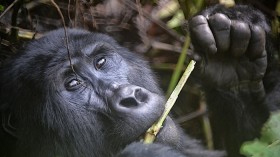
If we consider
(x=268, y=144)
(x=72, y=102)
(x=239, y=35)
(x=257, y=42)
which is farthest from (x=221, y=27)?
(x=72, y=102)

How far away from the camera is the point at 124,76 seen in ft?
9.60

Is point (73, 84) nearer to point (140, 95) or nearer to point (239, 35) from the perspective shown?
point (140, 95)

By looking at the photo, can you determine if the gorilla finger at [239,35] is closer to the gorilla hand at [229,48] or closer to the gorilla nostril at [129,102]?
the gorilla hand at [229,48]

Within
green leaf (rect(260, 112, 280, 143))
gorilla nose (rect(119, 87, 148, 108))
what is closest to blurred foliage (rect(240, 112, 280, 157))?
green leaf (rect(260, 112, 280, 143))

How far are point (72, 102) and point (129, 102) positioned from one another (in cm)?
37

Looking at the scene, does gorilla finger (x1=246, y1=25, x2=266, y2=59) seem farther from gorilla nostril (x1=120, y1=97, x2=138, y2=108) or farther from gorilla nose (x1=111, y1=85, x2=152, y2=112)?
gorilla nostril (x1=120, y1=97, x2=138, y2=108)

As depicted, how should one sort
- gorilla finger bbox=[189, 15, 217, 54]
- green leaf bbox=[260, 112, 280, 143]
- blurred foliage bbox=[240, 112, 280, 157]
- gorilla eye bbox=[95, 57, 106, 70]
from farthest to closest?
1. gorilla eye bbox=[95, 57, 106, 70]
2. gorilla finger bbox=[189, 15, 217, 54]
3. green leaf bbox=[260, 112, 280, 143]
4. blurred foliage bbox=[240, 112, 280, 157]

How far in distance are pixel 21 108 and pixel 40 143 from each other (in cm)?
22

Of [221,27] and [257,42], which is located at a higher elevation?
[221,27]

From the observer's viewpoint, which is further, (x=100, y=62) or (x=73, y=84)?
(x=100, y=62)

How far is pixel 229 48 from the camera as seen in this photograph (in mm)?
2963

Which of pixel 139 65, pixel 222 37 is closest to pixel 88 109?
pixel 139 65

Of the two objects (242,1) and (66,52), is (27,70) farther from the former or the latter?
(242,1)

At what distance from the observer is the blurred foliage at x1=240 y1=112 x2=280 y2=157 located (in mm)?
2217
